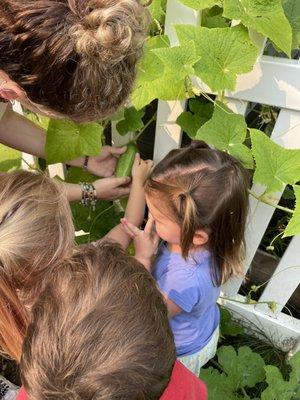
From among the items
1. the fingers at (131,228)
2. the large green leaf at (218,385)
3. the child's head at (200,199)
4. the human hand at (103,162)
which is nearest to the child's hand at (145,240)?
the fingers at (131,228)

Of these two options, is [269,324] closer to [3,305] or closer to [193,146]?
[193,146]

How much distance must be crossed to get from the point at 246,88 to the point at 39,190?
2.06ft

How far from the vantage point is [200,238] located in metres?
1.21

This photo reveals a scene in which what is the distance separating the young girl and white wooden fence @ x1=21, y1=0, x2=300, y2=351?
0.51 feet

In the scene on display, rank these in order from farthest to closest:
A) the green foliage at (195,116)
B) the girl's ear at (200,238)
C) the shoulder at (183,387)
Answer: the green foliage at (195,116)
the girl's ear at (200,238)
the shoulder at (183,387)

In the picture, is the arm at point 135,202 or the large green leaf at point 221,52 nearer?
the large green leaf at point 221,52

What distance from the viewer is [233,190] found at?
3.80ft

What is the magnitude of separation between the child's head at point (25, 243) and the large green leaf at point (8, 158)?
0.77 m

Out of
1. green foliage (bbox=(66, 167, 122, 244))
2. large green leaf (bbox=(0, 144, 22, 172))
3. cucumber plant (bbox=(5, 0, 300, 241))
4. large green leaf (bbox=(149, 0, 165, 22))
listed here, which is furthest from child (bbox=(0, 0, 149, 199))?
large green leaf (bbox=(0, 144, 22, 172))

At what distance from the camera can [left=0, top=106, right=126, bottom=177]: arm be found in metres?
1.45

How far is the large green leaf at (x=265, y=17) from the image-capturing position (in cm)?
94

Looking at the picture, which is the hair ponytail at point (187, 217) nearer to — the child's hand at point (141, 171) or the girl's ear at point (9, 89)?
the child's hand at point (141, 171)

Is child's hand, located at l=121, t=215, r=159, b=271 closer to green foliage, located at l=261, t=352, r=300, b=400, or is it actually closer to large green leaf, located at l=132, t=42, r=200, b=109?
large green leaf, located at l=132, t=42, r=200, b=109

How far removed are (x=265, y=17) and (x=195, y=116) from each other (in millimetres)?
411
